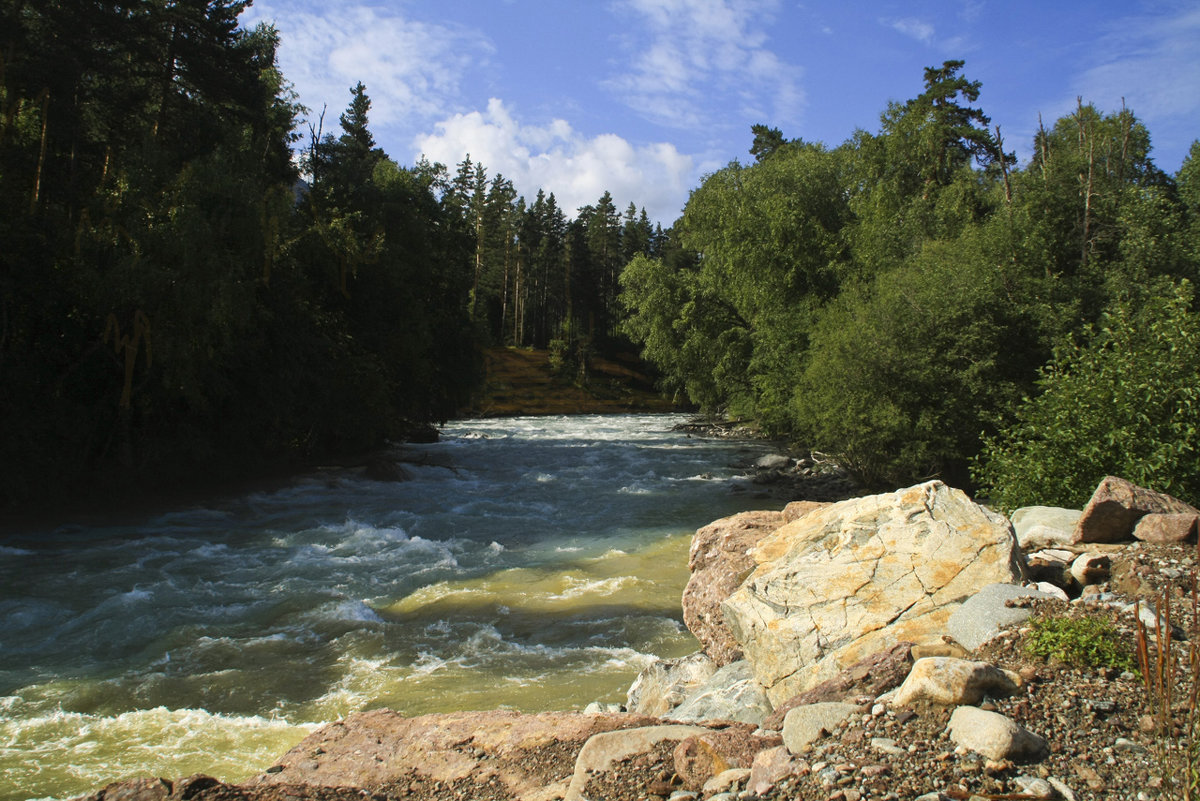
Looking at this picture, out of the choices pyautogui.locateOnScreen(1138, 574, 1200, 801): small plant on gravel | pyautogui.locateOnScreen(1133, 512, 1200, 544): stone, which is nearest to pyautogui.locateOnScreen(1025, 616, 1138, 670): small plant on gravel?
pyautogui.locateOnScreen(1138, 574, 1200, 801): small plant on gravel

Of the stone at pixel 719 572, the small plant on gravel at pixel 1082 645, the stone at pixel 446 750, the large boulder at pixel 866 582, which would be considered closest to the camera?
the small plant on gravel at pixel 1082 645

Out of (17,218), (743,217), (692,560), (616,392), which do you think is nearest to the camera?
(692,560)

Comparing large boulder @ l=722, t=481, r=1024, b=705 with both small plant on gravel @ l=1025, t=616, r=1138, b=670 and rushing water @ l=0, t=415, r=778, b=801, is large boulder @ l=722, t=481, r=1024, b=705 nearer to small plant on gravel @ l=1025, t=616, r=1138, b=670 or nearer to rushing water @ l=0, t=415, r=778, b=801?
small plant on gravel @ l=1025, t=616, r=1138, b=670

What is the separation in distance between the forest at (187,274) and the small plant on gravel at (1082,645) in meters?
18.8

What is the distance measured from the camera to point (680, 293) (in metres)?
32.0

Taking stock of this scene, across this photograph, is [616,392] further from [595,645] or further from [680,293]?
[595,645]

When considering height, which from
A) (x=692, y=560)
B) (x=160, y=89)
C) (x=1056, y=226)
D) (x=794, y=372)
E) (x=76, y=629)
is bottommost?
(x=76, y=629)

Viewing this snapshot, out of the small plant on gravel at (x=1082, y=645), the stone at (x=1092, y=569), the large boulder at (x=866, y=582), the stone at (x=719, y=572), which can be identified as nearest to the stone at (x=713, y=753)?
the large boulder at (x=866, y=582)

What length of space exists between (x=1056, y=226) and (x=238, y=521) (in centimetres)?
2603

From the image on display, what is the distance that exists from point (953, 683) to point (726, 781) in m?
1.47

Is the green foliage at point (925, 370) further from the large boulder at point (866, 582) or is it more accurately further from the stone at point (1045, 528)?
the large boulder at point (866, 582)

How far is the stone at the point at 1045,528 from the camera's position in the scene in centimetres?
789

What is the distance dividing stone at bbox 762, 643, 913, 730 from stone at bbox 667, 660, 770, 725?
1.14m

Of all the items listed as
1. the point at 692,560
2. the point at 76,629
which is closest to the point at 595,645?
the point at 692,560
